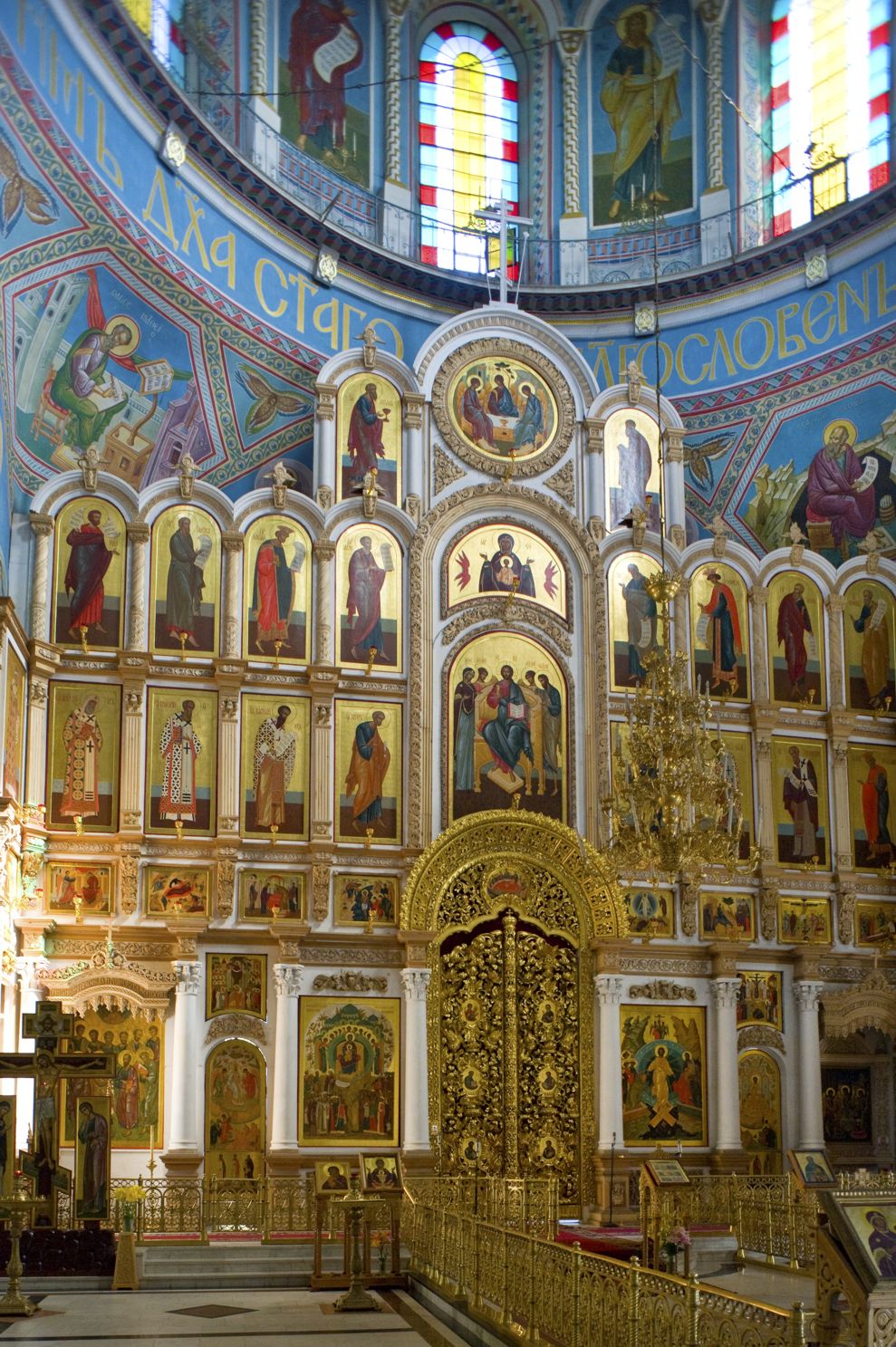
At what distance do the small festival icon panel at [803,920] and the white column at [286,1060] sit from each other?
6.11 metres

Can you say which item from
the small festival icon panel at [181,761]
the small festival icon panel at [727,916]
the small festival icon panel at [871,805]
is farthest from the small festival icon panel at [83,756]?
the small festival icon panel at [871,805]

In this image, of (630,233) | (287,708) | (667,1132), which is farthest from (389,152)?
(667,1132)

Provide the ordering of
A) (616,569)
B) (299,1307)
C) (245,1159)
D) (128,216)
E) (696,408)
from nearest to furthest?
(299,1307)
(245,1159)
(128,216)
(616,569)
(696,408)

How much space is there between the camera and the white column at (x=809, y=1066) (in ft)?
64.3

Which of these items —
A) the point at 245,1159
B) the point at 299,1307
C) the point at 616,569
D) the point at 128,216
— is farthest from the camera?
the point at 616,569

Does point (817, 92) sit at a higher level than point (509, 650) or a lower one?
higher

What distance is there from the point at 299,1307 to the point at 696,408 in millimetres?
14361

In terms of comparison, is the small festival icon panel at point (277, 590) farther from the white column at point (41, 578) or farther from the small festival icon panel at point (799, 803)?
the small festival icon panel at point (799, 803)

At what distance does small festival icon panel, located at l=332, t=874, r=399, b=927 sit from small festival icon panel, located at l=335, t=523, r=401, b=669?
252 cm

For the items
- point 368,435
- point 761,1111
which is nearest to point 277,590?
point 368,435

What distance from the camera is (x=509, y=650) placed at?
20031 mm

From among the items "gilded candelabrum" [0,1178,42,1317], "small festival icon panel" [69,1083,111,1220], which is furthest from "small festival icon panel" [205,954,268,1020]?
"gilded candelabrum" [0,1178,42,1317]

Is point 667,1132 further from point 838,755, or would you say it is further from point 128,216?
point 128,216

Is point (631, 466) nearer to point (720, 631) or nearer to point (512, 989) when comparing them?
point (720, 631)
